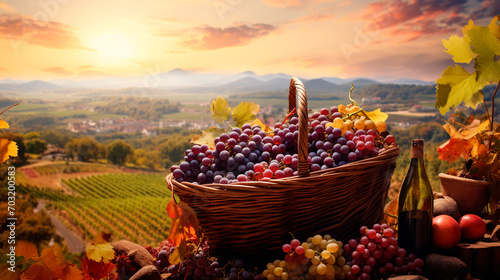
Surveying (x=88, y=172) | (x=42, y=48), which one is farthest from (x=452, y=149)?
(x=42, y=48)

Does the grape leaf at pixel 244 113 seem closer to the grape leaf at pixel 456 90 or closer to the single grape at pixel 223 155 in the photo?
the single grape at pixel 223 155

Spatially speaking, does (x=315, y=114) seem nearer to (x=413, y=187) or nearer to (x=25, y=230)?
(x=413, y=187)

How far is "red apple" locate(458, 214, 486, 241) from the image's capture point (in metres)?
0.99

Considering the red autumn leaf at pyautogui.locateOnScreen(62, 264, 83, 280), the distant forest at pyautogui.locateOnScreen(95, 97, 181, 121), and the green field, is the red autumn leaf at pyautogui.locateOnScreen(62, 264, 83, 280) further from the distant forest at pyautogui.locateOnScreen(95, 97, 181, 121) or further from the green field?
the distant forest at pyautogui.locateOnScreen(95, 97, 181, 121)

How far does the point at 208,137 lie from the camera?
3.86 feet

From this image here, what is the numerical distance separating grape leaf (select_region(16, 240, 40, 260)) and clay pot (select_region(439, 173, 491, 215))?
128cm

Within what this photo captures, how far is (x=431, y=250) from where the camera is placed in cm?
95

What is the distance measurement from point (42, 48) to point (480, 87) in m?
45.8

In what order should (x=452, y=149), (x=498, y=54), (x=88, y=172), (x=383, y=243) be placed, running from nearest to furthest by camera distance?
(x=383, y=243)
(x=498, y=54)
(x=452, y=149)
(x=88, y=172)

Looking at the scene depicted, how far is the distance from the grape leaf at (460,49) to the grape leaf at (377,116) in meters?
0.31

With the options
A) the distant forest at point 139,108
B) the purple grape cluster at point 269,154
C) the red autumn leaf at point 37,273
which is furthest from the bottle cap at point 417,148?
the distant forest at point 139,108

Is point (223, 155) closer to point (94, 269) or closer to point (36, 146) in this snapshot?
point (94, 269)

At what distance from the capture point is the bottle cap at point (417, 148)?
92 cm

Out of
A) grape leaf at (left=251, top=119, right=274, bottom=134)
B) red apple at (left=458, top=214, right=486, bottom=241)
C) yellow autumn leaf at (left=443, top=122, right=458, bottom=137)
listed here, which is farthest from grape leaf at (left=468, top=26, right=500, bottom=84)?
grape leaf at (left=251, top=119, right=274, bottom=134)
